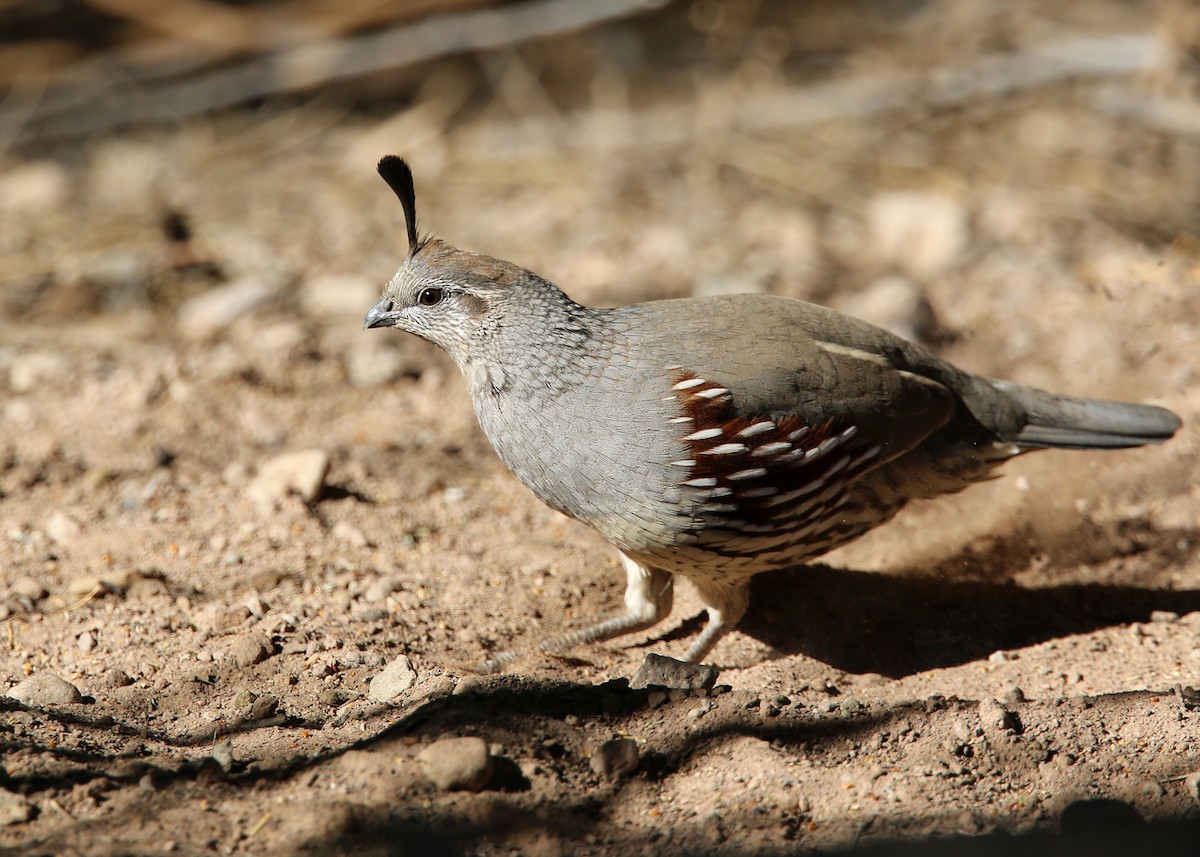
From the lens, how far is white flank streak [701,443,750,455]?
3.82 m

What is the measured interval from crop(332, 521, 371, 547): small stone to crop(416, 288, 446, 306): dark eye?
1094mm

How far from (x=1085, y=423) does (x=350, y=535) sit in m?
3.06

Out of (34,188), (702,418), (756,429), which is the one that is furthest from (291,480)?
(34,188)

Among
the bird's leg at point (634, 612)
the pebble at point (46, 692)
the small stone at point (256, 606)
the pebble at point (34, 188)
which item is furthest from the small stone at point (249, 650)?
the pebble at point (34, 188)

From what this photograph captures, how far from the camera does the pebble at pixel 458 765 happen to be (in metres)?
2.95

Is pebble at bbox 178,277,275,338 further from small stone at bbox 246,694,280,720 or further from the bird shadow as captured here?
the bird shadow

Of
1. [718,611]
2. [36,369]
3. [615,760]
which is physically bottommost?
[718,611]

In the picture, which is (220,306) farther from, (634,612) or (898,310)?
(898,310)

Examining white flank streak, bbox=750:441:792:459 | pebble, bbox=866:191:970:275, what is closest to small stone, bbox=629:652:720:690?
white flank streak, bbox=750:441:792:459

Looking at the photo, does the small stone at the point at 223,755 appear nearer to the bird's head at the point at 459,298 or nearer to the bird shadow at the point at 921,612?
the bird's head at the point at 459,298

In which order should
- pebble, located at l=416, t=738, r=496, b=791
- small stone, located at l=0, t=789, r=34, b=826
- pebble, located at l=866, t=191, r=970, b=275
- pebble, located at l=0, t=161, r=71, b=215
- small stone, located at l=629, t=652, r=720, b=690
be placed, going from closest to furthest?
small stone, located at l=0, t=789, r=34, b=826, pebble, located at l=416, t=738, r=496, b=791, small stone, located at l=629, t=652, r=720, b=690, pebble, located at l=866, t=191, r=970, b=275, pebble, located at l=0, t=161, r=71, b=215

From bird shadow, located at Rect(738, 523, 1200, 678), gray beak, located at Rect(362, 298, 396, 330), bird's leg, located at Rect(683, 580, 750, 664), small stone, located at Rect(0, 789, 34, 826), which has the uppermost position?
gray beak, located at Rect(362, 298, 396, 330)

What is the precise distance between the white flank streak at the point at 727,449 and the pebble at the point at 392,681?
1.23 metres

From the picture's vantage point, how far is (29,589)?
431 cm
